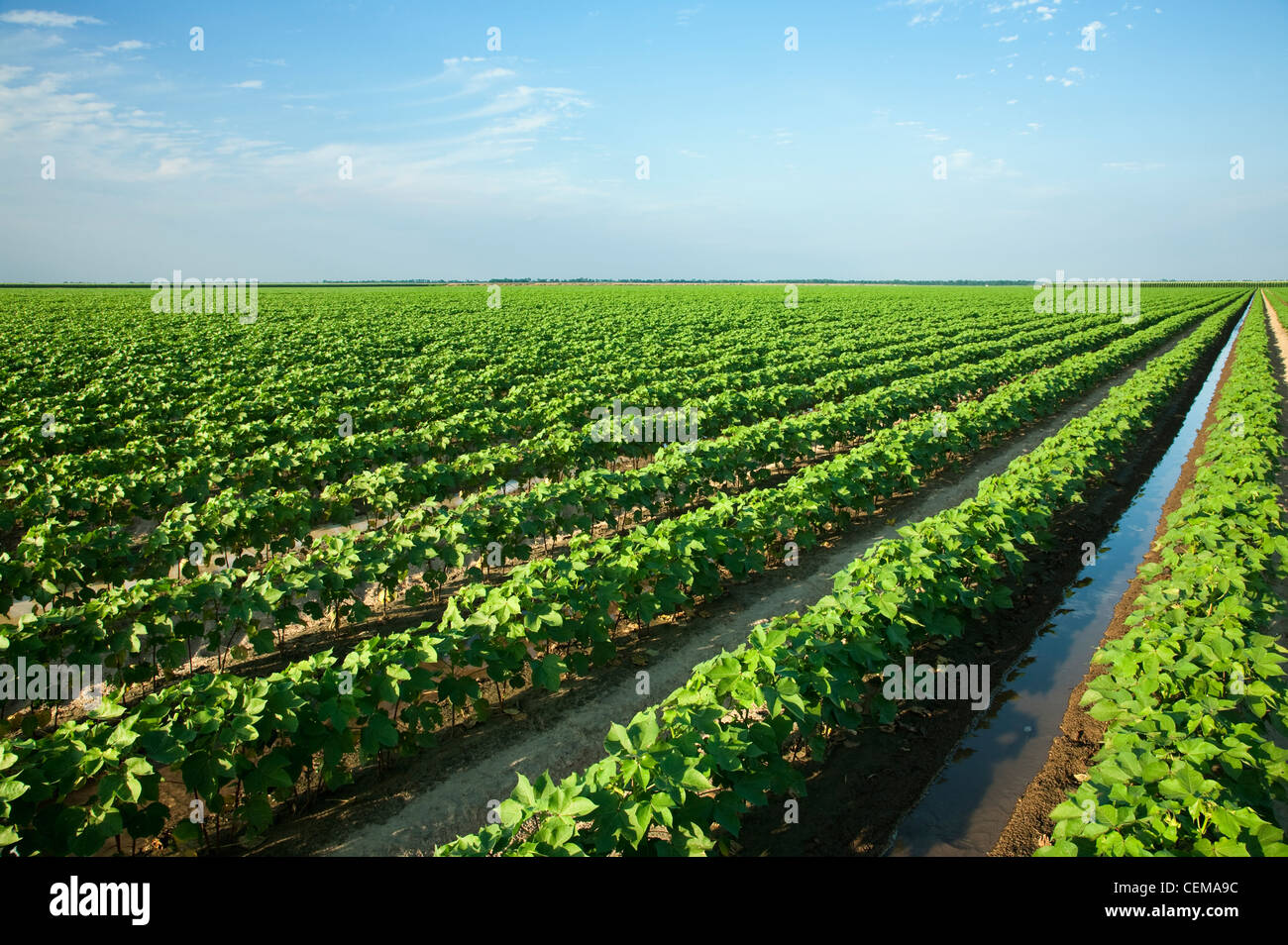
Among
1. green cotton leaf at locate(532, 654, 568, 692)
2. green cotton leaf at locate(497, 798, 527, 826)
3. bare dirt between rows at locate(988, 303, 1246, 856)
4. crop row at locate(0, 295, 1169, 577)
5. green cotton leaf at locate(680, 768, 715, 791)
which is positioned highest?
crop row at locate(0, 295, 1169, 577)

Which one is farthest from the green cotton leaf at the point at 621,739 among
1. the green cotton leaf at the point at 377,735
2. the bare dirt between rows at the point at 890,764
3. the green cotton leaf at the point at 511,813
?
the green cotton leaf at the point at 377,735

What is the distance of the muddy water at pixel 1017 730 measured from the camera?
4.61 m

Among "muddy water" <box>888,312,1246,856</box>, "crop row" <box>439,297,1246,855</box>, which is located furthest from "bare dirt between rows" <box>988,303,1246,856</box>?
"crop row" <box>439,297,1246,855</box>

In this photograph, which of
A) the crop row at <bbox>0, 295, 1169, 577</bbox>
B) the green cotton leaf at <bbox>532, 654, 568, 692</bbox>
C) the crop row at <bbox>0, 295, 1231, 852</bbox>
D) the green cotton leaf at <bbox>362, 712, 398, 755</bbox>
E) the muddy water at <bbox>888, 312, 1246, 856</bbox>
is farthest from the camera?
the crop row at <bbox>0, 295, 1169, 577</bbox>

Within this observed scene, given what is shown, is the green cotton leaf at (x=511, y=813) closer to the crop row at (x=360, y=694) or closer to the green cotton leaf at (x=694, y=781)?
the green cotton leaf at (x=694, y=781)

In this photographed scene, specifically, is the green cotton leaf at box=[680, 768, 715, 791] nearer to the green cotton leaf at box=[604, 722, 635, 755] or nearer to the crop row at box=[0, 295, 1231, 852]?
the green cotton leaf at box=[604, 722, 635, 755]

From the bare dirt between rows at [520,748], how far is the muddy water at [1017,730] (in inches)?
9.1

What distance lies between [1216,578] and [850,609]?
139 inches

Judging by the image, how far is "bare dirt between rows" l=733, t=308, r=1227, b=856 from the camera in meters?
4.50

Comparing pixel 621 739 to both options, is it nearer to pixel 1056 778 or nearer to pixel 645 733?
pixel 645 733

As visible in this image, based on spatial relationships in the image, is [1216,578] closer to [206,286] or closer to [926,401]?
[926,401]

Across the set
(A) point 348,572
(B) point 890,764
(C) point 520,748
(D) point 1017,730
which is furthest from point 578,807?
(D) point 1017,730

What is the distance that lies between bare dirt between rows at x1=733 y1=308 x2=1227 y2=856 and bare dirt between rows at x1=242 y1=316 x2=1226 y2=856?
18cm

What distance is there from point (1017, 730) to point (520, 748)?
4385 millimetres
